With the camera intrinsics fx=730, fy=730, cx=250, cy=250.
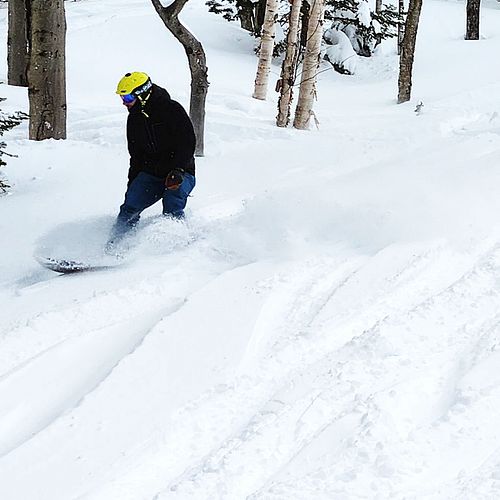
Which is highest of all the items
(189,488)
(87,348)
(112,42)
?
(189,488)

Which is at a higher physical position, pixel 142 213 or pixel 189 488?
pixel 189 488

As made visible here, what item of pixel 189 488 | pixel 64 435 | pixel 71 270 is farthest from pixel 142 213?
pixel 189 488

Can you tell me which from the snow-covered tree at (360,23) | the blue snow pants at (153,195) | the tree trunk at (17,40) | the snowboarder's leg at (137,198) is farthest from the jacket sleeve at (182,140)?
the snow-covered tree at (360,23)

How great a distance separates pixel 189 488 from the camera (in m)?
3.10

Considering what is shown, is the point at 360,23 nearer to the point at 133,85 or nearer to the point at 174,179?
the point at 174,179

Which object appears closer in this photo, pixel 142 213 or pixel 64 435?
pixel 64 435

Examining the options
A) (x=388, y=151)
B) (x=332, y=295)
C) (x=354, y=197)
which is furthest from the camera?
(x=388, y=151)

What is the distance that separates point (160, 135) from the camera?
20.4 feet

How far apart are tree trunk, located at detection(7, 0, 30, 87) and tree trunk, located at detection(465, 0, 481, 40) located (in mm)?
13836

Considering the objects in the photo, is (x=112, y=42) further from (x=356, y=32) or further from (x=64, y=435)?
(x=64, y=435)

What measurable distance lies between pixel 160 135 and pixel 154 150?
6.1 inches

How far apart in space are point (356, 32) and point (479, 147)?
1310 cm

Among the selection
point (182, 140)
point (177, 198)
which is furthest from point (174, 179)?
point (182, 140)

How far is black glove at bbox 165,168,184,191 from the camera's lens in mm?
6227
